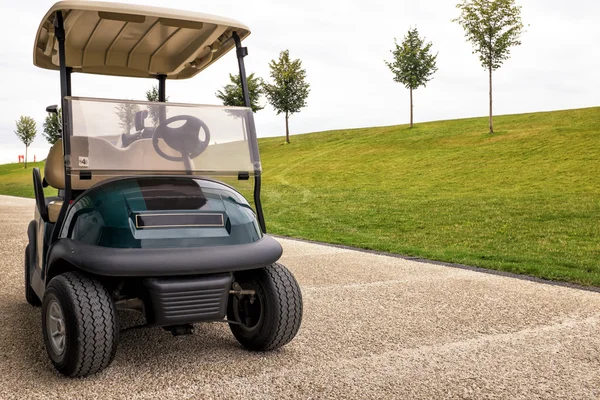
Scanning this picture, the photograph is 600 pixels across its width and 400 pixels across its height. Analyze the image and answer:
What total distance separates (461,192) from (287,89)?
26457 millimetres

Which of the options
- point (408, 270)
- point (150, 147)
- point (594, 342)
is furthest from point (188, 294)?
point (408, 270)

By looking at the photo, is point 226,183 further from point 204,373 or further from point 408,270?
point 408,270

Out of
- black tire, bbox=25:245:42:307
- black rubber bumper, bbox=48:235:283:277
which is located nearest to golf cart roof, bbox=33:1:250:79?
black rubber bumper, bbox=48:235:283:277

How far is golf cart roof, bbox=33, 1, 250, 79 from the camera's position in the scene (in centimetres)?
363

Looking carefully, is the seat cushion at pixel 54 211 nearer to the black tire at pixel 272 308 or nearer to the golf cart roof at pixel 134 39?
the golf cart roof at pixel 134 39

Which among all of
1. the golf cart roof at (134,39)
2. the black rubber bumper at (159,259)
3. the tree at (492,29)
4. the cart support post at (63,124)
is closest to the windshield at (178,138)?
the cart support post at (63,124)

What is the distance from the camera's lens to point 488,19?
32969mm

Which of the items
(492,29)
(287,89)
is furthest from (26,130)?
(492,29)

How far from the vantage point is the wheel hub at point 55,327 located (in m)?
3.25

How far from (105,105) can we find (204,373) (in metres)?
1.69

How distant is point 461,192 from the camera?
18781 mm

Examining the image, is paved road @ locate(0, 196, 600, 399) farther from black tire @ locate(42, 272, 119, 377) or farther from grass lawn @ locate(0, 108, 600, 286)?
grass lawn @ locate(0, 108, 600, 286)

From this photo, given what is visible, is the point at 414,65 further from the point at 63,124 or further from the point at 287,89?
the point at 63,124

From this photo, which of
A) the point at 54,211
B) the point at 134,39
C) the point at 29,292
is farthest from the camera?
the point at 29,292
